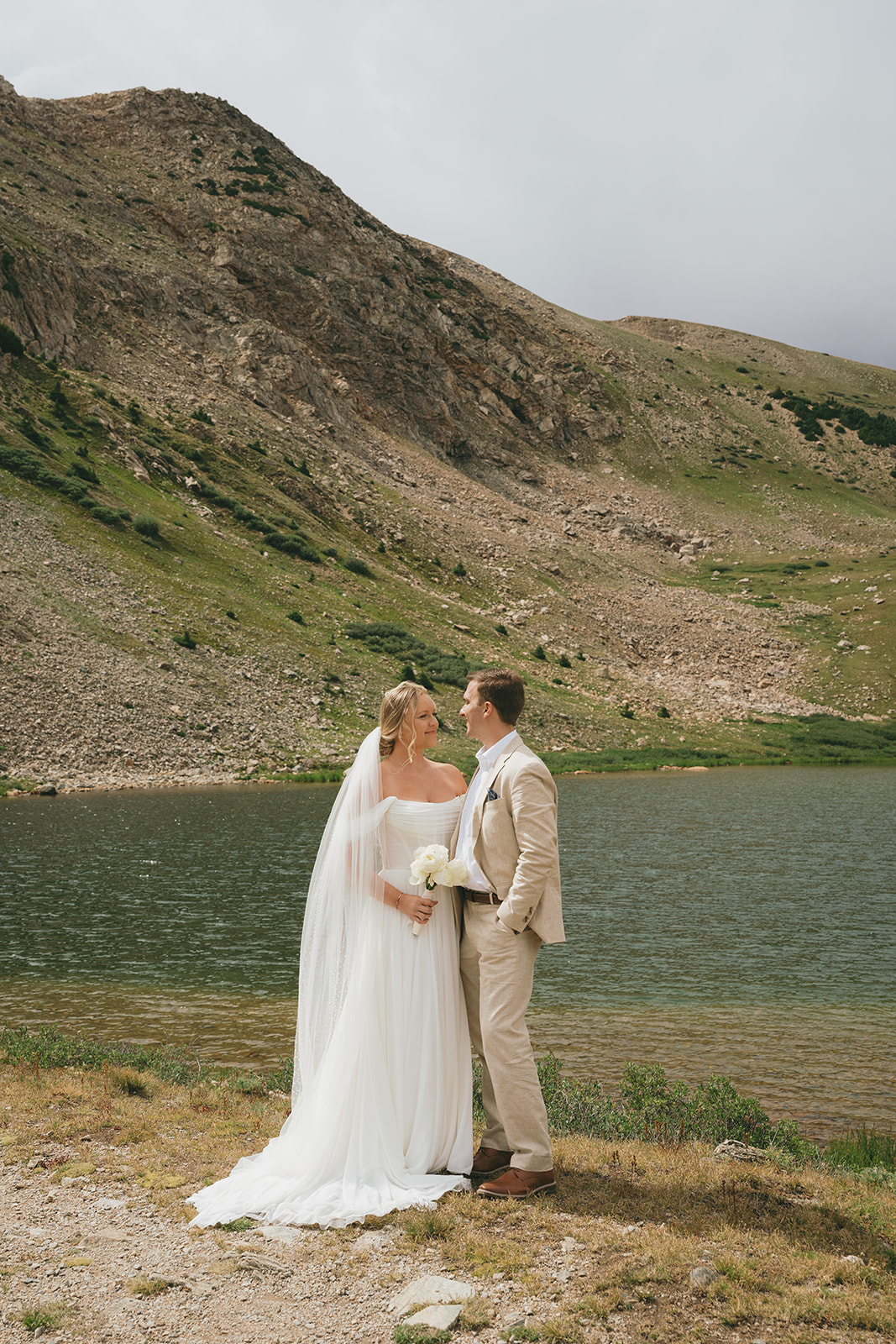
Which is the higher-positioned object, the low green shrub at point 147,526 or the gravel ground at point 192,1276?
the low green shrub at point 147,526

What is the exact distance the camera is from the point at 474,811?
6336mm

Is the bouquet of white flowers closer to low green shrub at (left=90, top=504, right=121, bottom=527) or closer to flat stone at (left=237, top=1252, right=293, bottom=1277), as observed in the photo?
flat stone at (left=237, top=1252, right=293, bottom=1277)

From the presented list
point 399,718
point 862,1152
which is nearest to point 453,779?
point 399,718

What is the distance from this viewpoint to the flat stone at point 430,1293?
4.50 meters

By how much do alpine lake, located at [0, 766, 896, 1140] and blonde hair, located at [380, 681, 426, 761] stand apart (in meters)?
4.90

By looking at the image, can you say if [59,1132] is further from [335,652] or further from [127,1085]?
[335,652]

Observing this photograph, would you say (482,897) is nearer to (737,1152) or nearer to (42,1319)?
(737,1152)

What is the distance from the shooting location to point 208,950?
576 inches

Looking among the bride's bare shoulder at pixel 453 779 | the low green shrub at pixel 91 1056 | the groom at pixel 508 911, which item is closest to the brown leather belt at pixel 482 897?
the groom at pixel 508 911

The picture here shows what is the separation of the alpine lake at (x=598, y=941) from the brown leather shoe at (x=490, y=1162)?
348 cm

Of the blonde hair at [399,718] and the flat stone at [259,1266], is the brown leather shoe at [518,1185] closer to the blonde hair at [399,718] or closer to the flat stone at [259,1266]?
the flat stone at [259,1266]

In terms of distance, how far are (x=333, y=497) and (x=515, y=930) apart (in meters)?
64.4

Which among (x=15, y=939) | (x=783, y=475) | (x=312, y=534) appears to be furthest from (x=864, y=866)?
(x=783, y=475)

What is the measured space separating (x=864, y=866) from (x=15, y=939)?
1879 centimetres
